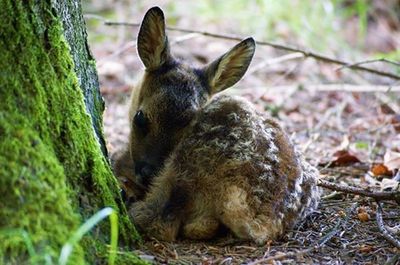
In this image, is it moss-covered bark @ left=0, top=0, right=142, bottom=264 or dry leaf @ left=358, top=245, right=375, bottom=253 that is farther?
dry leaf @ left=358, top=245, right=375, bottom=253

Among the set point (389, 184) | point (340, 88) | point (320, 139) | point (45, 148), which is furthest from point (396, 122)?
point (45, 148)

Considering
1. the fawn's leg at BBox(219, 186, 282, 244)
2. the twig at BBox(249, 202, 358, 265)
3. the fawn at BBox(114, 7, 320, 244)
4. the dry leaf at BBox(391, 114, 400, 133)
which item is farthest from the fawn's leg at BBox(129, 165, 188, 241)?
the dry leaf at BBox(391, 114, 400, 133)

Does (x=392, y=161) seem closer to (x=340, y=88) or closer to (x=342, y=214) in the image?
(x=342, y=214)

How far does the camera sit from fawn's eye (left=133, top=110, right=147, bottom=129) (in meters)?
5.12

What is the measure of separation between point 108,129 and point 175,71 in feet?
6.60

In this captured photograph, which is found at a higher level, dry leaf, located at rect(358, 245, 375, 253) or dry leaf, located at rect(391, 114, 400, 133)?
dry leaf, located at rect(358, 245, 375, 253)

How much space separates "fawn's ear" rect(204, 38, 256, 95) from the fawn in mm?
648

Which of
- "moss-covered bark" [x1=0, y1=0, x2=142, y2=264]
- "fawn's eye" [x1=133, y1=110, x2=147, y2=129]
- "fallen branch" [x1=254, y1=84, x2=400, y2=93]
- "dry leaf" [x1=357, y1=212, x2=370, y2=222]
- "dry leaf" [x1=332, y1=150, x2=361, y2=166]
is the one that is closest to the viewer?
"moss-covered bark" [x1=0, y1=0, x2=142, y2=264]

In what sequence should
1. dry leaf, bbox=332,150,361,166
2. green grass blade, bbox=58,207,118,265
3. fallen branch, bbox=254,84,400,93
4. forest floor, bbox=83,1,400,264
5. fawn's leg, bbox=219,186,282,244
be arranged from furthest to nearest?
fallen branch, bbox=254,84,400,93 < dry leaf, bbox=332,150,361,166 < fawn's leg, bbox=219,186,282,244 < forest floor, bbox=83,1,400,264 < green grass blade, bbox=58,207,118,265

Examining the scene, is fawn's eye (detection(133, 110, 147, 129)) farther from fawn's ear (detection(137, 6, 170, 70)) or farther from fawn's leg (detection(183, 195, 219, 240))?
fawn's leg (detection(183, 195, 219, 240))

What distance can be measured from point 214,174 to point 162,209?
1.28ft

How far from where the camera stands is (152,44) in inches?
215

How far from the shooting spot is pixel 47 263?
2.82 meters

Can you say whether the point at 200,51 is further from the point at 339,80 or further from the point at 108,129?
the point at 108,129
